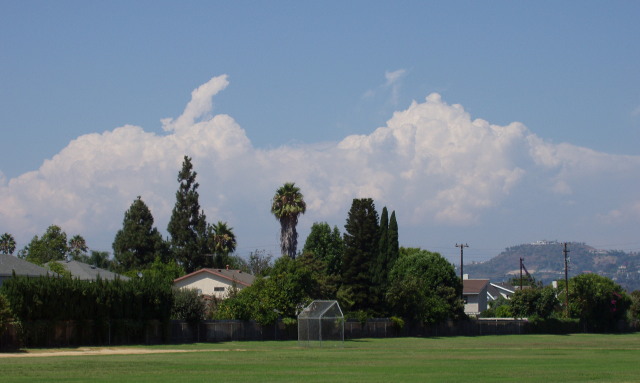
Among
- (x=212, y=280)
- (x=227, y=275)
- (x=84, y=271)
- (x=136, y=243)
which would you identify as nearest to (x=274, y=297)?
(x=84, y=271)

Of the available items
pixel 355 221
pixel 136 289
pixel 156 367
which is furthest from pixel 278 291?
pixel 156 367

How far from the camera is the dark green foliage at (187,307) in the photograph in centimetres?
6588

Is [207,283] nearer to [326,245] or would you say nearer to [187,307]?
[326,245]

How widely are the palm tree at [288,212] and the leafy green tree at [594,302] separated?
36146 millimetres

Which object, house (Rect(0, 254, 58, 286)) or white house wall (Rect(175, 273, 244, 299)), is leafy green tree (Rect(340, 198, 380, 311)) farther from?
house (Rect(0, 254, 58, 286))

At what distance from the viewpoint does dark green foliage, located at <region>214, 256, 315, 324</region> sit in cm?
6962

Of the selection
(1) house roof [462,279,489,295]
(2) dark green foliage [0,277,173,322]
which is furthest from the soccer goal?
(1) house roof [462,279,489,295]

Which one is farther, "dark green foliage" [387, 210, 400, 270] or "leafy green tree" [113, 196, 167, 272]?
"leafy green tree" [113, 196, 167, 272]

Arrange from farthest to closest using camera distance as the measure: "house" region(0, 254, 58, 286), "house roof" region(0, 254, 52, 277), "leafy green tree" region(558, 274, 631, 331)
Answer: "leafy green tree" region(558, 274, 631, 331) → "house roof" region(0, 254, 52, 277) → "house" region(0, 254, 58, 286)

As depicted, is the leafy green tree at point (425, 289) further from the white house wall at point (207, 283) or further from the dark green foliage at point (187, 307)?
the dark green foliage at point (187, 307)

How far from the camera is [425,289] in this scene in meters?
87.2

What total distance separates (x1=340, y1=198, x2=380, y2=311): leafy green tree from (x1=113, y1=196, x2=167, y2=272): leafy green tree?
116ft

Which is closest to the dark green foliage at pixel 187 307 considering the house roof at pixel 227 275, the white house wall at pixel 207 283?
the house roof at pixel 227 275

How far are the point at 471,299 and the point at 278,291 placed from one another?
7052 centimetres
